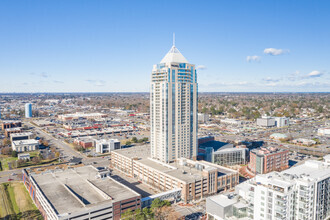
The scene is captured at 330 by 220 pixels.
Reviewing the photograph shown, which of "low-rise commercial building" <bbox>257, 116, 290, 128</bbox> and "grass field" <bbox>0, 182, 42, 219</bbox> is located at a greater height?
"low-rise commercial building" <bbox>257, 116, 290, 128</bbox>

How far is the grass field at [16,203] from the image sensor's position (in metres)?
40.7

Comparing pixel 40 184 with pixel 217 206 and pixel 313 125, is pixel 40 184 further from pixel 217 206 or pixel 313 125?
pixel 313 125

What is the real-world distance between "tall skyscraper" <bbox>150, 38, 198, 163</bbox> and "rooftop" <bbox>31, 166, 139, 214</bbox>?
1429 cm

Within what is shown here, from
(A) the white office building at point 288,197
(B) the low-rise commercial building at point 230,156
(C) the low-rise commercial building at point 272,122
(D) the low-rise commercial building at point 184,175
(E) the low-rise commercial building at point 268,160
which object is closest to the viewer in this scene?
(A) the white office building at point 288,197

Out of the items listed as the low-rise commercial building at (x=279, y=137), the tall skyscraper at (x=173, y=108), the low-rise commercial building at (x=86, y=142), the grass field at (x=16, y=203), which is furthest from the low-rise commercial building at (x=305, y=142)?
the grass field at (x=16, y=203)

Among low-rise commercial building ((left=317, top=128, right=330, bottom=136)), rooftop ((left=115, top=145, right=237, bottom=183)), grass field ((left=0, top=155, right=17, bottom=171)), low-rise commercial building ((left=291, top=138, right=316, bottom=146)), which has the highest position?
rooftop ((left=115, top=145, right=237, bottom=183))

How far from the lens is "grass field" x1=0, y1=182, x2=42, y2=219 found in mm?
40719

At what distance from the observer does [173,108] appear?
54375 mm

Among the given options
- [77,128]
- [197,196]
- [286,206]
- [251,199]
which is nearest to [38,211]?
[197,196]

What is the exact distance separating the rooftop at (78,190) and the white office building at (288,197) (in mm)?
17528

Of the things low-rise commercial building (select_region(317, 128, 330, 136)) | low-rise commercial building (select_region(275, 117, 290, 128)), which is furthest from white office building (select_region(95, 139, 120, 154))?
low-rise commercial building (select_region(275, 117, 290, 128))

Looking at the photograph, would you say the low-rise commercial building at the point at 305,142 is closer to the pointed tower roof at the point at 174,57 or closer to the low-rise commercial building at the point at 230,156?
the low-rise commercial building at the point at 230,156

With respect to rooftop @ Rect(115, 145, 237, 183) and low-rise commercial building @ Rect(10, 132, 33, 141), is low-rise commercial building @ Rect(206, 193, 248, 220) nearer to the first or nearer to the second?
rooftop @ Rect(115, 145, 237, 183)

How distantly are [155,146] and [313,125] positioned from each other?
105 metres
